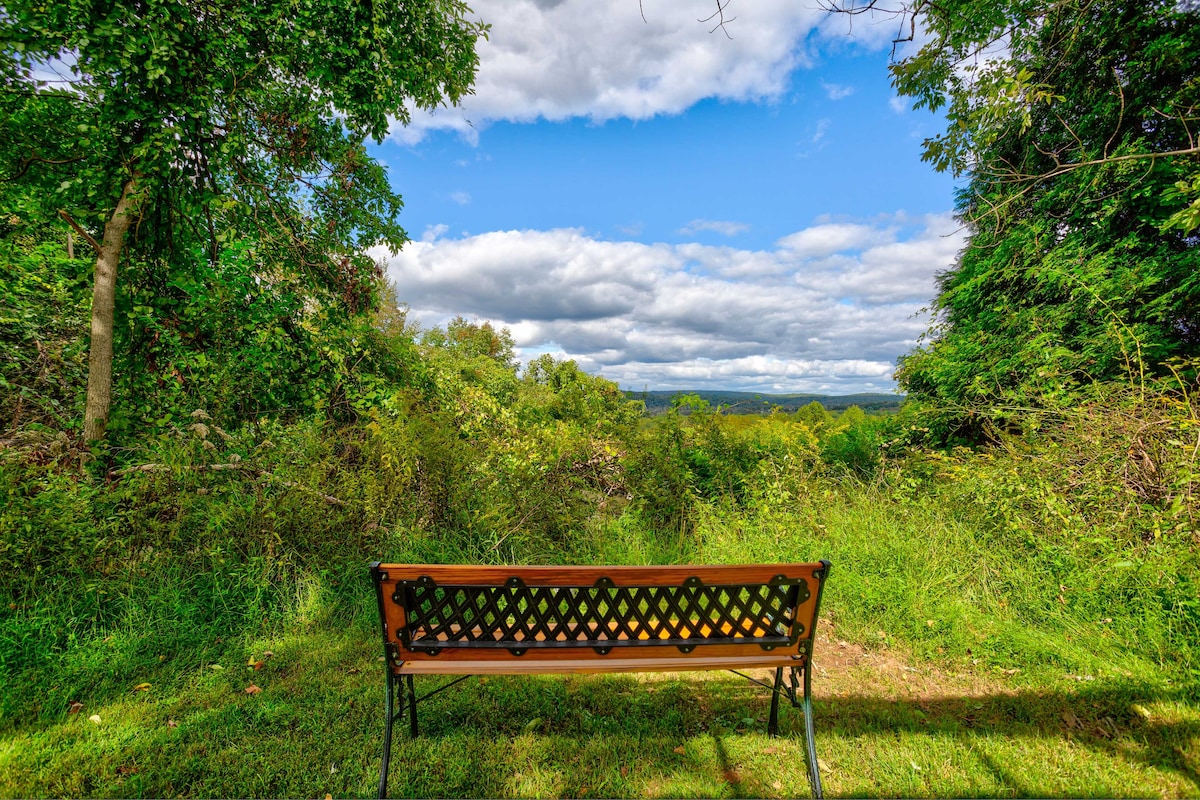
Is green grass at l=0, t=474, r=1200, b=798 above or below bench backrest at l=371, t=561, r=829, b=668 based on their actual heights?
below

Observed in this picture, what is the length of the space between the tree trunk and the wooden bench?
3.90 metres

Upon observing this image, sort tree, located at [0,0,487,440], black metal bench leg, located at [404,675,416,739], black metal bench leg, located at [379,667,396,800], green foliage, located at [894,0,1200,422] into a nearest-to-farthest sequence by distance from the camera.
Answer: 1. black metal bench leg, located at [379,667,396,800]
2. black metal bench leg, located at [404,675,416,739]
3. tree, located at [0,0,487,440]
4. green foliage, located at [894,0,1200,422]

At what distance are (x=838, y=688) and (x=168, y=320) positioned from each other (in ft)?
21.9

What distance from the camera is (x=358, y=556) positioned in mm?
3770

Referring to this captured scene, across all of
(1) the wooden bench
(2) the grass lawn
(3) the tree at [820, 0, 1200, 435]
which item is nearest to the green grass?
(2) the grass lawn

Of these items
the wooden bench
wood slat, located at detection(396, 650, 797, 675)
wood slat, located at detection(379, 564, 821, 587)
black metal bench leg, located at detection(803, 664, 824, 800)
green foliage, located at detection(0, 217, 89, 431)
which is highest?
green foliage, located at detection(0, 217, 89, 431)

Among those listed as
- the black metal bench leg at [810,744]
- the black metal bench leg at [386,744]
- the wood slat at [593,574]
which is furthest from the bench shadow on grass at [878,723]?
the wood slat at [593,574]

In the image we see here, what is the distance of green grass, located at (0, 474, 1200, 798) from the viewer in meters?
2.14

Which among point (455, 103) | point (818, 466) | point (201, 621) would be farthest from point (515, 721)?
point (455, 103)

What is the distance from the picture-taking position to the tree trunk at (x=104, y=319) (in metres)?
3.82

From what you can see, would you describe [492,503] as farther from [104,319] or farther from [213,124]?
[213,124]

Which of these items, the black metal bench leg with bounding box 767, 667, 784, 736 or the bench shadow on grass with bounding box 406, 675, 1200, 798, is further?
the black metal bench leg with bounding box 767, 667, 784, 736

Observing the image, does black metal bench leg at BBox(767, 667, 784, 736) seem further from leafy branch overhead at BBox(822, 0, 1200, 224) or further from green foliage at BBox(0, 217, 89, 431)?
green foliage at BBox(0, 217, 89, 431)

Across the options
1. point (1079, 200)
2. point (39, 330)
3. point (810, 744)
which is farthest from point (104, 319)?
point (1079, 200)
